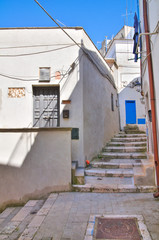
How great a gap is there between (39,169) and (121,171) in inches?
106

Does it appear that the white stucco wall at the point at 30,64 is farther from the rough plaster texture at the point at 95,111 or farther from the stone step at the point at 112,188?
the stone step at the point at 112,188

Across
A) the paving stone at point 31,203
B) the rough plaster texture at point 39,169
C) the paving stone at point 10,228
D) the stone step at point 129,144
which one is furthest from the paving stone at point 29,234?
the stone step at point 129,144

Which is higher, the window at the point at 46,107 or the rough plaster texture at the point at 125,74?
the rough plaster texture at the point at 125,74

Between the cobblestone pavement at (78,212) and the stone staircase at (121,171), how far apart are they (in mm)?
216

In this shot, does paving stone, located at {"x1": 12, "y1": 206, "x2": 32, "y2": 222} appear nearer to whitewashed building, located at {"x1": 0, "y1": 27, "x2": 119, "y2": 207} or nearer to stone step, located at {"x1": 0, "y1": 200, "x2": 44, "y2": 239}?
stone step, located at {"x1": 0, "y1": 200, "x2": 44, "y2": 239}

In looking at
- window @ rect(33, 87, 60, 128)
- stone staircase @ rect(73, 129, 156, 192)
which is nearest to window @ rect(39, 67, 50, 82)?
window @ rect(33, 87, 60, 128)

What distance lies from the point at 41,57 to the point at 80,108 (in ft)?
8.11

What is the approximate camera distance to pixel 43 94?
22.5ft

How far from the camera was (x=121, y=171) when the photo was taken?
5832 millimetres

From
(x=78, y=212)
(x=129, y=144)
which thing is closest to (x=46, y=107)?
(x=78, y=212)

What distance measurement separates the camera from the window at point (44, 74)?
21.5 ft

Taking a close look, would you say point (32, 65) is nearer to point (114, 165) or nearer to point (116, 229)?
point (114, 165)

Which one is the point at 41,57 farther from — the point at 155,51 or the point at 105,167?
the point at 105,167

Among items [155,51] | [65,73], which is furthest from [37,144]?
[155,51]
